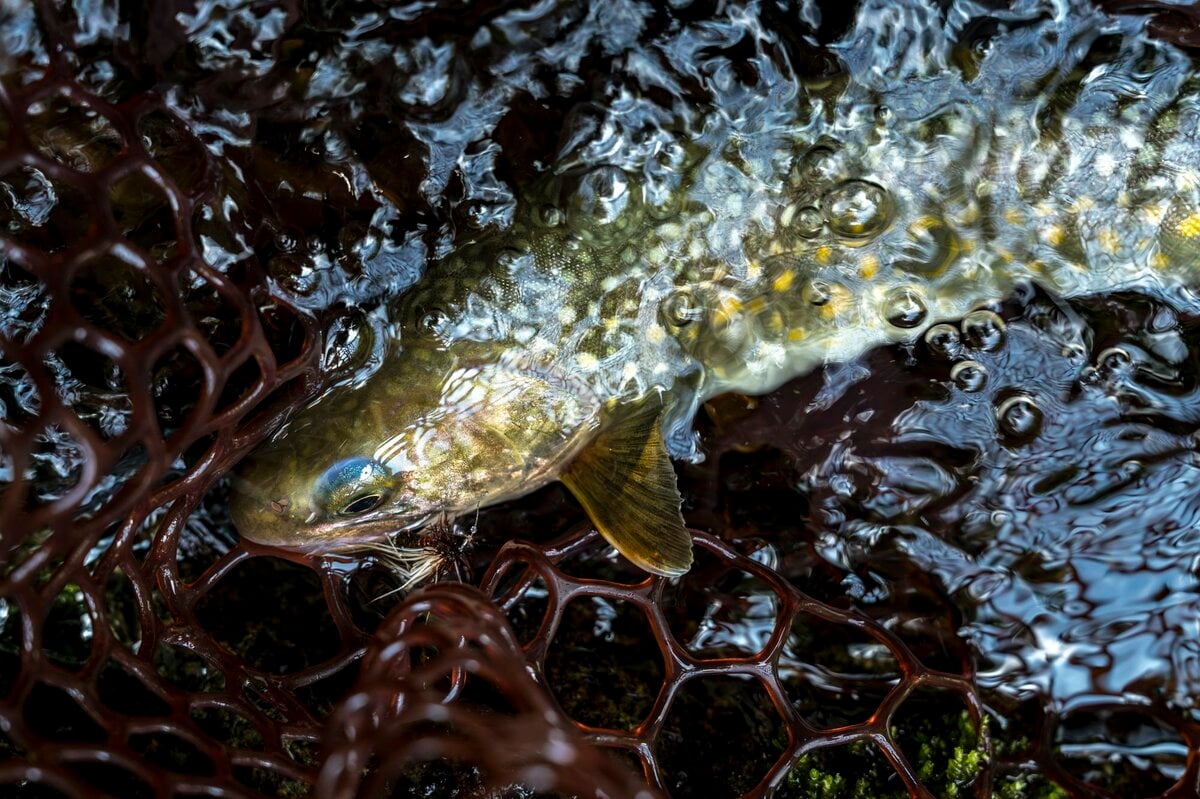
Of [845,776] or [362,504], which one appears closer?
[362,504]

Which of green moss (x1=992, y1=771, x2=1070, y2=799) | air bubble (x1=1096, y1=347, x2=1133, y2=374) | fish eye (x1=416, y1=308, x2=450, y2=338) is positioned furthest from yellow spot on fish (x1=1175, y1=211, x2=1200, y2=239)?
fish eye (x1=416, y1=308, x2=450, y2=338)

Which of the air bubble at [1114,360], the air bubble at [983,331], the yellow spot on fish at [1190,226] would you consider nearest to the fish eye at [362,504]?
the air bubble at [983,331]

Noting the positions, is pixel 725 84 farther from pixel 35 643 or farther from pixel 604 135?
pixel 35 643

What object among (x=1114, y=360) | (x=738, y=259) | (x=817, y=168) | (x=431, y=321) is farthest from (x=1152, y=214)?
(x=431, y=321)

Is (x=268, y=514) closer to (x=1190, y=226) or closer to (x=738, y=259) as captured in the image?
(x=738, y=259)

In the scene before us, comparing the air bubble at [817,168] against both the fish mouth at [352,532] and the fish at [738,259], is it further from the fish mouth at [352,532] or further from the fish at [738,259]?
the fish mouth at [352,532]
